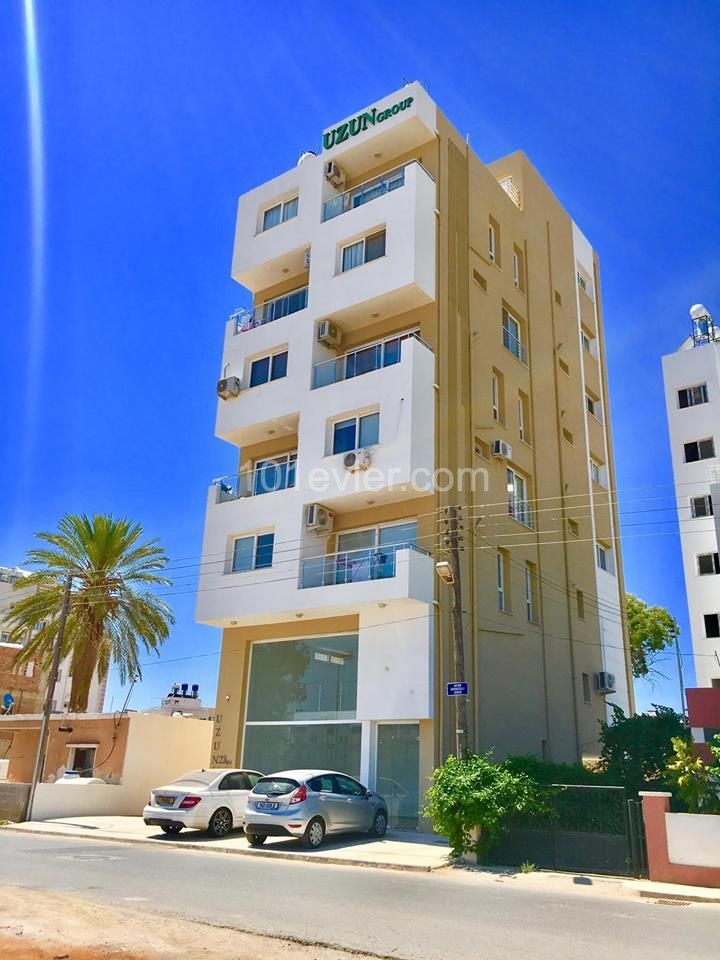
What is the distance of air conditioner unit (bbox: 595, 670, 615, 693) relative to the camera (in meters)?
29.1

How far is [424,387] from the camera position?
23406 millimetres

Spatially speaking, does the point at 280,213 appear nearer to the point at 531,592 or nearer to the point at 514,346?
the point at 514,346

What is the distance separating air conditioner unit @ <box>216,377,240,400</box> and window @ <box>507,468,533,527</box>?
31.6 ft

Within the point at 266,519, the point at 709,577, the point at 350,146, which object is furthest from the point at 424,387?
the point at 709,577

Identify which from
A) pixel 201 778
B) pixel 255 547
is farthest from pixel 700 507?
pixel 201 778

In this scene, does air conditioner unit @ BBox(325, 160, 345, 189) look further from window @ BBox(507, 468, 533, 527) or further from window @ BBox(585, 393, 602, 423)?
window @ BBox(585, 393, 602, 423)

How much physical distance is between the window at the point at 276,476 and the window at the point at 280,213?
9.27 metres

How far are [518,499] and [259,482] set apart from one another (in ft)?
28.6

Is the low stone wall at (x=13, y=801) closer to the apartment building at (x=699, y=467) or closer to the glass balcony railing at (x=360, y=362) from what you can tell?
the glass balcony railing at (x=360, y=362)

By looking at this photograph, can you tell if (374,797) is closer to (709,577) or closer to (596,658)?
(596,658)

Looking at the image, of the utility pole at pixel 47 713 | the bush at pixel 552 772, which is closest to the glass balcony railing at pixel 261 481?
the utility pole at pixel 47 713

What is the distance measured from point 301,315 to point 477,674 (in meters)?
12.8

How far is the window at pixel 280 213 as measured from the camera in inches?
1155

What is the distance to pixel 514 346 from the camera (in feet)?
97.7
